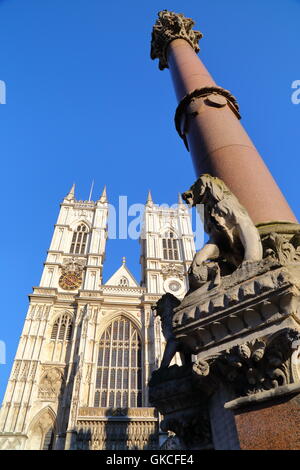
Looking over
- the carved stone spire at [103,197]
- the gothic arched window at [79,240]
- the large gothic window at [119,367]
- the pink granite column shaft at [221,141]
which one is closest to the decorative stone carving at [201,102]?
the pink granite column shaft at [221,141]

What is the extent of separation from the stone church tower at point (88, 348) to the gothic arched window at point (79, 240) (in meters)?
0.10

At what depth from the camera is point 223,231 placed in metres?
3.17

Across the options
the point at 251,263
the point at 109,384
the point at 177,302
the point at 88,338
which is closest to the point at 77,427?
the point at 109,384

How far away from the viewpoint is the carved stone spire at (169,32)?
23.6ft

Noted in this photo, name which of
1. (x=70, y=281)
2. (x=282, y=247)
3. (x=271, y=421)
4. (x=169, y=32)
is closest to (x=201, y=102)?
(x=282, y=247)

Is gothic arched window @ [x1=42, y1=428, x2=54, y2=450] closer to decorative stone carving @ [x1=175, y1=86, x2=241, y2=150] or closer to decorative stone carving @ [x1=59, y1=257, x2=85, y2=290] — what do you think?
decorative stone carving @ [x1=59, y1=257, x2=85, y2=290]

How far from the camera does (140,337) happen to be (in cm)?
2583

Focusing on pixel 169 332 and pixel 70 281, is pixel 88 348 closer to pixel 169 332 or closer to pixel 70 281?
pixel 70 281

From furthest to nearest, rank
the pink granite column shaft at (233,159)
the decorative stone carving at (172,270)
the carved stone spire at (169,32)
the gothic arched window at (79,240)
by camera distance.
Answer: the gothic arched window at (79,240) → the decorative stone carving at (172,270) → the carved stone spire at (169,32) → the pink granite column shaft at (233,159)

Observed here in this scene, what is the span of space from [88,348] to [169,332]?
71.0 feet

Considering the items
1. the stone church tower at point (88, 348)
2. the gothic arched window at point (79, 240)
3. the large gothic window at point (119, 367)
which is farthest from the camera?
the gothic arched window at point (79, 240)

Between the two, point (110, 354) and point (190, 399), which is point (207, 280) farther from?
point (110, 354)

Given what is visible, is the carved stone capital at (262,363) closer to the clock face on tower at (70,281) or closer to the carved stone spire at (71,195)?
the clock face on tower at (70,281)

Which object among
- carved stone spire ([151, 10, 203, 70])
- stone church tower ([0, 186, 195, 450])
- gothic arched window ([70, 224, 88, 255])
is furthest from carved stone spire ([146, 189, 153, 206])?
carved stone spire ([151, 10, 203, 70])
